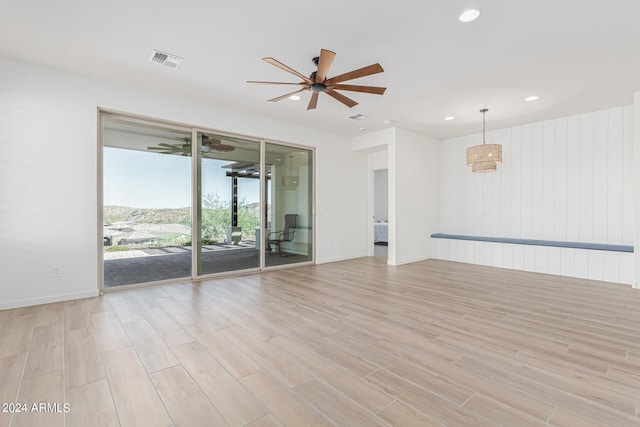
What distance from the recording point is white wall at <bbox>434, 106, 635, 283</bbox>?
509cm

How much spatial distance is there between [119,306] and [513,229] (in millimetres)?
7185

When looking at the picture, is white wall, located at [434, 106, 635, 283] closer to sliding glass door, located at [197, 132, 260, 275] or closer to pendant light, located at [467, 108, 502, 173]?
pendant light, located at [467, 108, 502, 173]

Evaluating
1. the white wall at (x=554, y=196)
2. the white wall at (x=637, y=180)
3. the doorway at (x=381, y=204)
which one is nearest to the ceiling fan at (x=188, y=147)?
the white wall at (x=554, y=196)

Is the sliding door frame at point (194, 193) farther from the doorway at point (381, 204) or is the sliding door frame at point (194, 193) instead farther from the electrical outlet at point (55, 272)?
the doorway at point (381, 204)

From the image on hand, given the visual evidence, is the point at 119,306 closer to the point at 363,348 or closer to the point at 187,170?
the point at 187,170

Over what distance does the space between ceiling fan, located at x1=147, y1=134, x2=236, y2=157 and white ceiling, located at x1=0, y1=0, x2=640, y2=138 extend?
718mm

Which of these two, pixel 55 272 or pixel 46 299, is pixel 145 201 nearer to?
pixel 55 272

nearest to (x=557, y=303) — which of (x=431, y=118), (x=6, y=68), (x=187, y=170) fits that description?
(x=431, y=118)

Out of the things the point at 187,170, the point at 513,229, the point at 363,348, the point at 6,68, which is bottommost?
the point at 363,348

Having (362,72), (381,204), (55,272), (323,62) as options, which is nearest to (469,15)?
(362,72)

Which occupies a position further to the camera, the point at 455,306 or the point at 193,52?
the point at 455,306

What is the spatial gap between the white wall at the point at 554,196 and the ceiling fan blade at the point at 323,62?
Result: 514cm

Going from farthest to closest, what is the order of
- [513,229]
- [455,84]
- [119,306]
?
[513,229] → [455,84] → [119,306]

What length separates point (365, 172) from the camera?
7734mm
